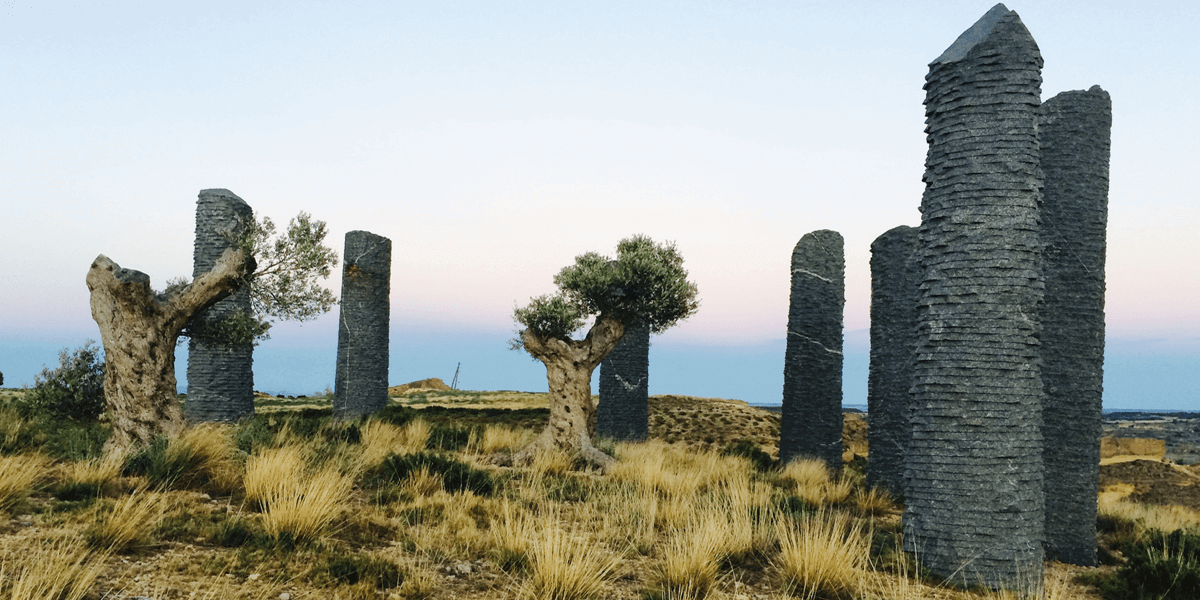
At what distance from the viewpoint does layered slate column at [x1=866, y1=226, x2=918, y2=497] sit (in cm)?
1306

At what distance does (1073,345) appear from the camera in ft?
31.0

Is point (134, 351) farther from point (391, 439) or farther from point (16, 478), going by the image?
point (391, 439)

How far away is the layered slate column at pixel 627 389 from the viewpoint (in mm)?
18719

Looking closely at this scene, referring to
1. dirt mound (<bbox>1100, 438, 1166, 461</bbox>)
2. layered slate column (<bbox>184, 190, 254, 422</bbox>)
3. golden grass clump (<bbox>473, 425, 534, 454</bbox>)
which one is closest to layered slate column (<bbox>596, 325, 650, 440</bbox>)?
golden grass clump (<bbox>473, 425, 534, 454</bbox>)

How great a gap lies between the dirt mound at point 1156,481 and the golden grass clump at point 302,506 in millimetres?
19697

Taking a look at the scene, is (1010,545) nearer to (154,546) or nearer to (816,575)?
(816,575)

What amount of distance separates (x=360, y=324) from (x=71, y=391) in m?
6.48

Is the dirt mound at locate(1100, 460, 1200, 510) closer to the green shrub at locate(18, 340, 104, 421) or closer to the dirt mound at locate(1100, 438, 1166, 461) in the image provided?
the dirt mound at locate(1100, 438, 1166, 461)

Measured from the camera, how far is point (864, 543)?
8367 millimetres

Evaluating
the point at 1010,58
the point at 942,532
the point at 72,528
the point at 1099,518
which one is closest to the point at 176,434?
the point at 72,528

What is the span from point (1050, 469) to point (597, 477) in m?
6.32

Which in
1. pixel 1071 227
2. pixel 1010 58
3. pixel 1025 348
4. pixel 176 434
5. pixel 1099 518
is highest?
pixel 1010 58

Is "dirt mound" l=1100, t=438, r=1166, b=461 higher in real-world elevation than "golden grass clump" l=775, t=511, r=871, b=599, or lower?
lower

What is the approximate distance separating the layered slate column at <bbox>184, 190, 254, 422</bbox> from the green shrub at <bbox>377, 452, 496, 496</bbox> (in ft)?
22.2
